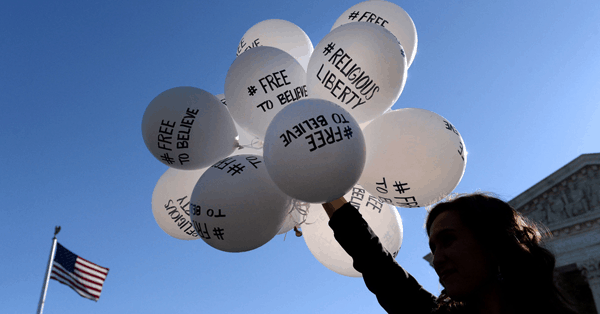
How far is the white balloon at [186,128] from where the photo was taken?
2588 mm

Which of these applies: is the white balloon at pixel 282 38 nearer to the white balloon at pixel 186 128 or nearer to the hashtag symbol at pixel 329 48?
the hashtag symbol at pixel 329 48

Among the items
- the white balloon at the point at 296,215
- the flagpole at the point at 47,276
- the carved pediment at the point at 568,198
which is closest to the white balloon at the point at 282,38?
the white balloon at the point at 296,215

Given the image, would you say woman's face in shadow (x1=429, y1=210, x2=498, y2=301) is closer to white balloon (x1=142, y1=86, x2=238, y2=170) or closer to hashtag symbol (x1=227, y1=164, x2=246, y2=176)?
hashtag symbol (x1=227, y1=164, x2=246, y2=176)

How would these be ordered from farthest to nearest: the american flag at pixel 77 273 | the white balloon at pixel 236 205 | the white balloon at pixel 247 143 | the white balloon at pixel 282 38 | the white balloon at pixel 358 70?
the american flag at pixel 77 273 < the white balloon at pixel 282 38 < the white balloon at pixel 247 143 < the white balloon at pixel 358 70 < the white balloon at pixel 236 205

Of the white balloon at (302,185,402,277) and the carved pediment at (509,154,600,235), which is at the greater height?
the carved pediment at (509,154,600,235)

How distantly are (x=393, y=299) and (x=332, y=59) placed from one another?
Result: 146 centimetres

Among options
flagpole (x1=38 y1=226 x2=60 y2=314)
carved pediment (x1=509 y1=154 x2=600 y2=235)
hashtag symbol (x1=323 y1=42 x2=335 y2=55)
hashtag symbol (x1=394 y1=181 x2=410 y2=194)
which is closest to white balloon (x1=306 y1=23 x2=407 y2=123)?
hashtag symbol (x1=323 y1=42 x2=335 y2=55)

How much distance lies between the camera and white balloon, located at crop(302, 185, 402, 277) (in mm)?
2957

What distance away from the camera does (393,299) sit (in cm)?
221

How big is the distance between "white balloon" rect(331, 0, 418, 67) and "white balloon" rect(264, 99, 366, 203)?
154cm

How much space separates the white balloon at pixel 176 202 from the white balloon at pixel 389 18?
1808mm

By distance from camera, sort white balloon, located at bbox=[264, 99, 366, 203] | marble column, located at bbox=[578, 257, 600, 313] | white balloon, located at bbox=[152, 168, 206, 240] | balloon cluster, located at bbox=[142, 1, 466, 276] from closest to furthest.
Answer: white balloon, located at bbox=[264, 99, 366, 203]
balloon cluster, located at bbox=[142, 1, 466, 276]
white balloon, located at bbox=[152, 168, 206, 240]
marble column, located at bbox=[578, 257, 600, 313]

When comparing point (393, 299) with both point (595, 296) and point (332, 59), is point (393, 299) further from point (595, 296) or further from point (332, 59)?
point (595, 296)

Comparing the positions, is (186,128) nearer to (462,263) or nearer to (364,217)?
(364,217)
